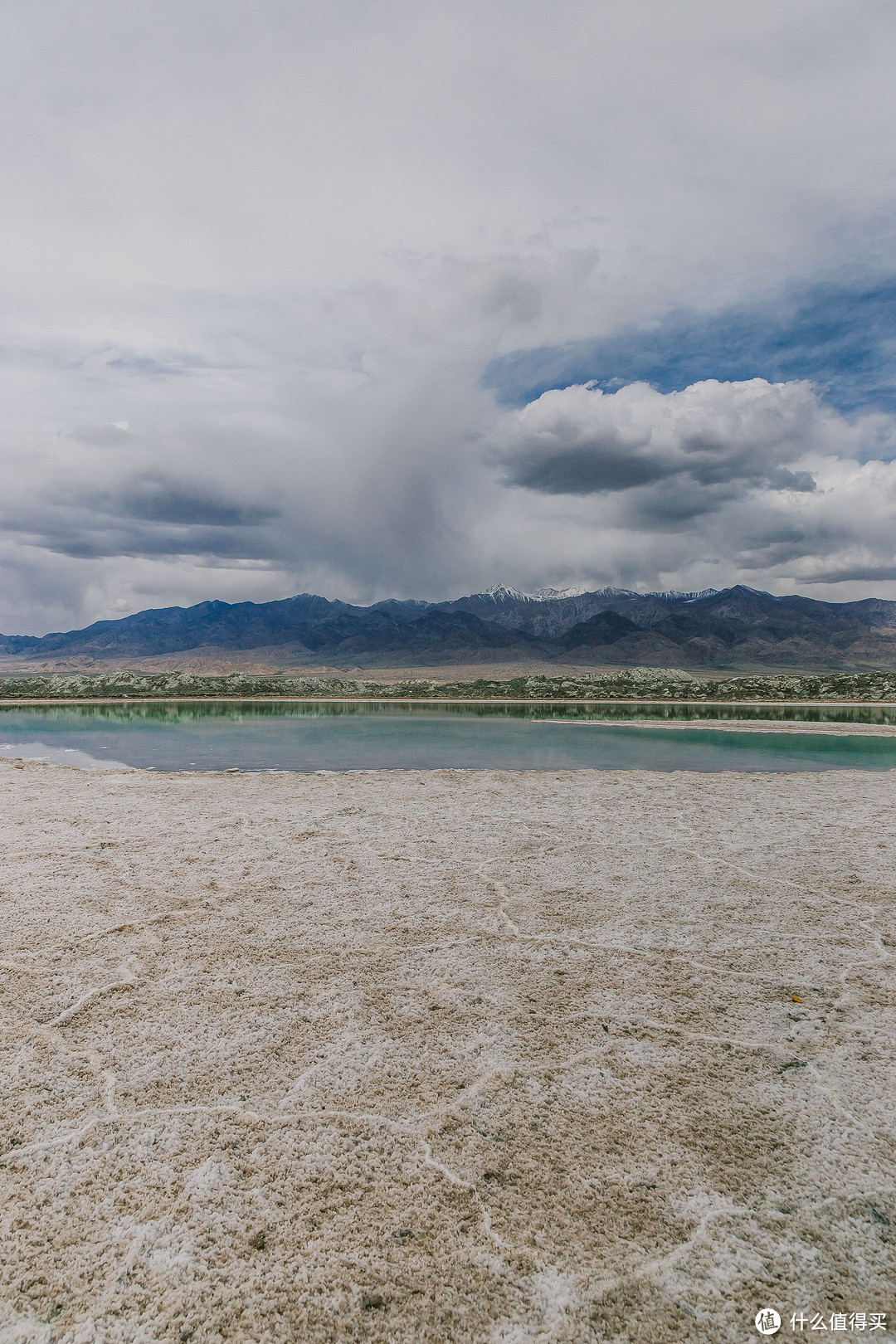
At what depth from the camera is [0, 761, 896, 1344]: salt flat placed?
98.3 inches

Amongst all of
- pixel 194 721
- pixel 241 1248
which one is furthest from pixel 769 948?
pixel 194 721

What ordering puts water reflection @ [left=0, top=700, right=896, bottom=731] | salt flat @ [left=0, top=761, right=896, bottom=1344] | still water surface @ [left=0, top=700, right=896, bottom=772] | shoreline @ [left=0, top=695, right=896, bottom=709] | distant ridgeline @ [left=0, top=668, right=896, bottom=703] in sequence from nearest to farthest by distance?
salt flat @ [left=0, top=761, right=896, bottom=1344], still water surface @ [left=0, top=700, right=896, bottom=772], water reflection @ [left=0, top=700, right=896, bottom=731], shoreline @ [left=0, top=695, right=896, bottom=709], distant ridgeline @ [left=0, top=668, right=896, bottom=703]

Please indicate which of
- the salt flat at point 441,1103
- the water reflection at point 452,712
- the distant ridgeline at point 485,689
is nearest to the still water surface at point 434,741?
the water reflection at point 452,712

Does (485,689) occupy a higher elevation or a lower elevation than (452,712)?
higher

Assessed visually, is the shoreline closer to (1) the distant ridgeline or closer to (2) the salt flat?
(1) the distant ridgeline

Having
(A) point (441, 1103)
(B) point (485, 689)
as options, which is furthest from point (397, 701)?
(A) point (441, 1103)

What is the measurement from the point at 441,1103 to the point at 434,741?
81.3 feet

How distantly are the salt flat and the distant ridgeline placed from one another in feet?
208

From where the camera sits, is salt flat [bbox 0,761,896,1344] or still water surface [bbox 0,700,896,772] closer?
salt flat [bbox 0,761,896,1344]

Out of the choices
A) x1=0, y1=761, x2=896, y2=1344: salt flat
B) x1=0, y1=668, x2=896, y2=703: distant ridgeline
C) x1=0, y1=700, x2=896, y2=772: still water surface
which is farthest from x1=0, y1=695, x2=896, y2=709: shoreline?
x1=0, y1=761, x2=896, y2=1344: salt flat

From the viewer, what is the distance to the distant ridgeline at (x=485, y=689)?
6625 centimetres

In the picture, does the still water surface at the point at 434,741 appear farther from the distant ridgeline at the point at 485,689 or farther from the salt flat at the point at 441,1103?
the distant ridgeline at the point at 485,689

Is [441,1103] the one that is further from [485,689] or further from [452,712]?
[485,689]

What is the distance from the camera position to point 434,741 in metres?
28.3
